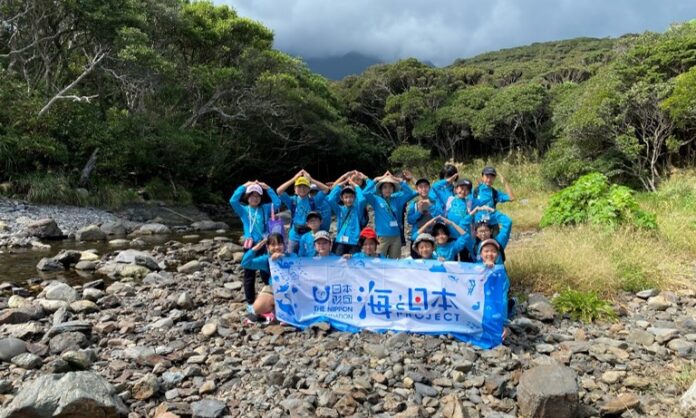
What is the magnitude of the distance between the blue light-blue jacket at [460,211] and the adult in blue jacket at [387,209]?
709 millimetres

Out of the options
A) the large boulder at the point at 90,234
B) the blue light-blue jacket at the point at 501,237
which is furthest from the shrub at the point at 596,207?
the large boulder at the point at 90,234

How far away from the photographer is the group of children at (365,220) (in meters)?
6.16

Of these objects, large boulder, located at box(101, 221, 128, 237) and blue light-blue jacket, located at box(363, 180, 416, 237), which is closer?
blue light-blue jacket, located at box(363, 180, 416, 237)

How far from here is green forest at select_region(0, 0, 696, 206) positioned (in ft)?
51.6

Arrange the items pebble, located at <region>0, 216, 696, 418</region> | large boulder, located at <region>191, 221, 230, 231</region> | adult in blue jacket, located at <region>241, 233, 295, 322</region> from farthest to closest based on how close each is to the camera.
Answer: large boulder, located at <region>191, 221, 230, 231</region>, adult in blue jacket, located at <region>241, 233, 295, 322</region>, pebble, located at <region>0, 216, 696, 418</region>

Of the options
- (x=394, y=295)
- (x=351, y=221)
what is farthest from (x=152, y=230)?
(x=394, y=295)

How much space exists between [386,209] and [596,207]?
17.5ft

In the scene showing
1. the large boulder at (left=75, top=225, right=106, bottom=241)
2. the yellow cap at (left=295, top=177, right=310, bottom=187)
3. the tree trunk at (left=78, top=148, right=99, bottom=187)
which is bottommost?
the large boulder at (left=75, top=225, right=106, bottom=241)

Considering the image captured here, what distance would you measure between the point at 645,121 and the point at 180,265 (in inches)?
599

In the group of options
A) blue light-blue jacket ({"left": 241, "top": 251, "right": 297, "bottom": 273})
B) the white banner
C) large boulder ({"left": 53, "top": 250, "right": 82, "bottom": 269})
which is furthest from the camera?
large boulder ({"left": 53, "top": 250, "right": 82, "bottom": 269})

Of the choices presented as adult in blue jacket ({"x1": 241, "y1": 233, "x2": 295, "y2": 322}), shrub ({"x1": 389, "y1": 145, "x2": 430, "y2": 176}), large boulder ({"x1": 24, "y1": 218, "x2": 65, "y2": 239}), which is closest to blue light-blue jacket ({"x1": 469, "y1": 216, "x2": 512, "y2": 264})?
adult in blue jacket ({"x1": 241, "y1": 233, "x2": 295, "y2": 322})

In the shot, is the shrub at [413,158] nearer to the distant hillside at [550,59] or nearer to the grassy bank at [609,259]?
the distant hillside at [550,59]

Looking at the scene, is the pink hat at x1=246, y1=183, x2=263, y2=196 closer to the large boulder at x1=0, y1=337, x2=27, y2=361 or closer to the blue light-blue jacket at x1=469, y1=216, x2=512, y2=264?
the blue light-blue jacket at x1=469, y1=216, x2=512, y2=264

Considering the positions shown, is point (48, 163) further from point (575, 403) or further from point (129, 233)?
point (575, 403)
